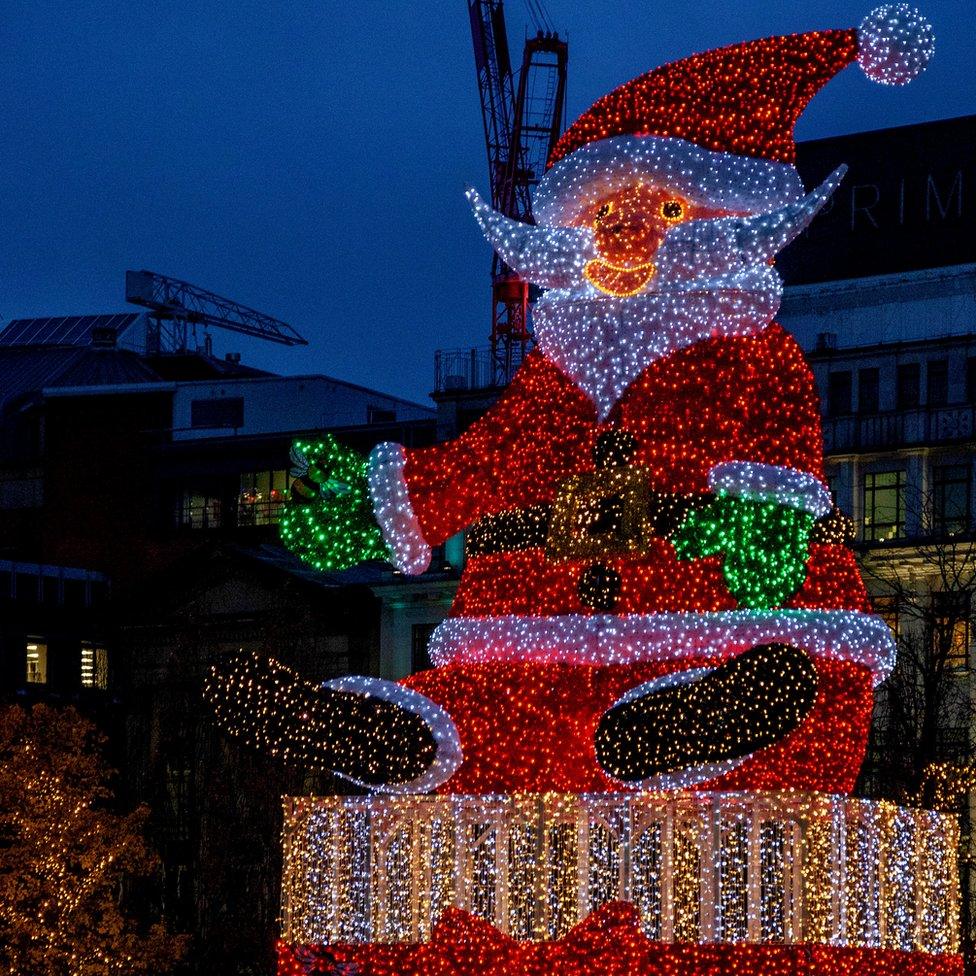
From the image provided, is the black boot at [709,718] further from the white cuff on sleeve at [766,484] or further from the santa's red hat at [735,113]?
the santa's red hat at [735,113]

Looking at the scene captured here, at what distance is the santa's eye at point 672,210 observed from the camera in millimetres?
19859

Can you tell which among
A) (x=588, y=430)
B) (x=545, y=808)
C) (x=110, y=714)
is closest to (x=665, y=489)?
(x=588, y=430)

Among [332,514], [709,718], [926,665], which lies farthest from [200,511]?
[709,718]

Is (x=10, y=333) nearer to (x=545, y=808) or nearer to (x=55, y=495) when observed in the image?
(x=55, y=495)

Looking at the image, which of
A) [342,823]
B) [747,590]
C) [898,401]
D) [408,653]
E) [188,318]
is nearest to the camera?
[747,590]

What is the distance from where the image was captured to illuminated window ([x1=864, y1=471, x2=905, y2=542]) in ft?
148

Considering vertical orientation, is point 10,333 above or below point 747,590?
above

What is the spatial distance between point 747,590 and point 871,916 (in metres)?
2.49

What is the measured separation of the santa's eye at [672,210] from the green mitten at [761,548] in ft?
7.18

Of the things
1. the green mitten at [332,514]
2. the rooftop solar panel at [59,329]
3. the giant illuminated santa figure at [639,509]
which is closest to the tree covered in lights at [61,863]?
the green mitten at [332,514]

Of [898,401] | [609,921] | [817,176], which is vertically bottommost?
[609,921]

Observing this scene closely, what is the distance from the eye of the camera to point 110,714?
52.3m

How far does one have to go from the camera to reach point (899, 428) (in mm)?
45250

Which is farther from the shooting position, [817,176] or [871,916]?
[817,176]
